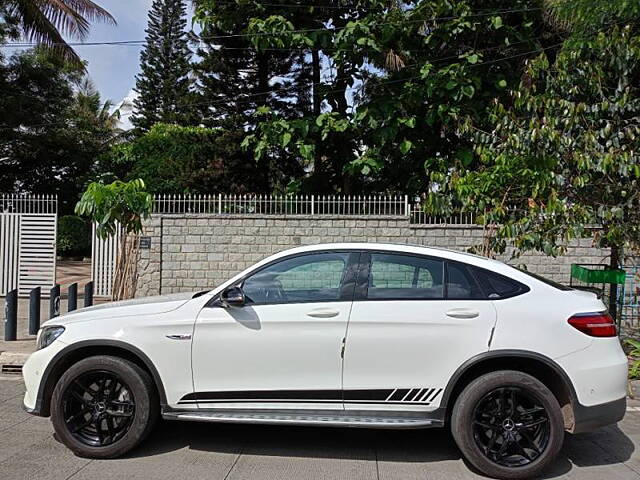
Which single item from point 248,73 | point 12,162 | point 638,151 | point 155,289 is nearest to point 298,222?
point 155,289

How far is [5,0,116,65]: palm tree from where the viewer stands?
15523mm

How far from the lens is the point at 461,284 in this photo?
439 cm

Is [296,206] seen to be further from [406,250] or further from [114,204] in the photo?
[406,250]

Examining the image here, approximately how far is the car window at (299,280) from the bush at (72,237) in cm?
2360

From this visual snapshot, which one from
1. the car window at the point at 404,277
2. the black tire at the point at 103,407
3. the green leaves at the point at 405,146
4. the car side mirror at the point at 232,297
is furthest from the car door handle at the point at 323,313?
the green leaves at the point at 405,146

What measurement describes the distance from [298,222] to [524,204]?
6083 millimetres

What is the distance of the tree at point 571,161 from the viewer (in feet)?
22.9

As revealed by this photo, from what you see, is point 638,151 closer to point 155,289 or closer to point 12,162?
point 155,289

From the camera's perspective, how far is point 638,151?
697 centimetres

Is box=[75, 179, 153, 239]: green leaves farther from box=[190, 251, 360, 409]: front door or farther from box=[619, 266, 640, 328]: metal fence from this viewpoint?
box=[619, 266, 640, 328]: metal fence

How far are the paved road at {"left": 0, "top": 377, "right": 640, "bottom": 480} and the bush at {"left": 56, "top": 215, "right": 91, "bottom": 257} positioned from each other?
22096 millimetres

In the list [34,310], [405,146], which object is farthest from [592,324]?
[405,146]

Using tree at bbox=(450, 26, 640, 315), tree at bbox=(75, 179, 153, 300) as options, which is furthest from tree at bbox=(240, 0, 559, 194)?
tree at bbox=(75, 179, 153, 300)

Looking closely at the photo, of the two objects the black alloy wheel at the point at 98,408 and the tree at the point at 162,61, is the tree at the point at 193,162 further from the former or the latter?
the tree at the point at 162,61
